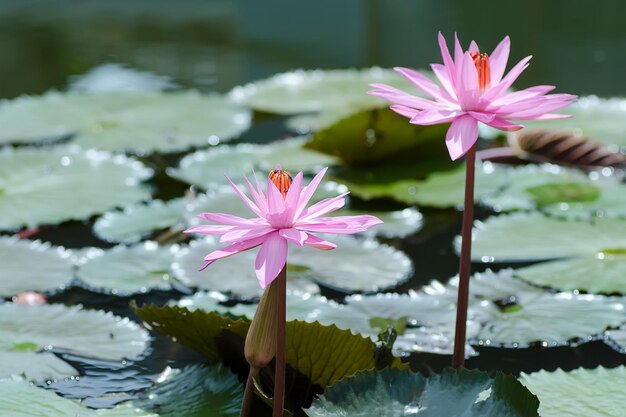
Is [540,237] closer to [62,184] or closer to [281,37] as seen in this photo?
[62,184]

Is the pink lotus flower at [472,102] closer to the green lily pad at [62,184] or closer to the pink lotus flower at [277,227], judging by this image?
the pink lotus flower at [277,227]

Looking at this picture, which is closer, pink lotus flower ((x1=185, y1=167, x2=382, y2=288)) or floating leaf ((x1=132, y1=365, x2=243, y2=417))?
pink lotus flower ((x1=185, y1=167, x2=382, y2=288))

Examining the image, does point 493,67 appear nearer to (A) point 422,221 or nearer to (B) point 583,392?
(B) point 583,392

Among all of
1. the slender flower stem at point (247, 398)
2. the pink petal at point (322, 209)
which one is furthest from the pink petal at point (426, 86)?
the slender flower stem at point (247, 398)

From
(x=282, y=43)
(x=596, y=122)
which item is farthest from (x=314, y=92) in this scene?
(x=282, y=43)

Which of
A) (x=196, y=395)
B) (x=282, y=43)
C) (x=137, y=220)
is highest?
(x=282, y=43)

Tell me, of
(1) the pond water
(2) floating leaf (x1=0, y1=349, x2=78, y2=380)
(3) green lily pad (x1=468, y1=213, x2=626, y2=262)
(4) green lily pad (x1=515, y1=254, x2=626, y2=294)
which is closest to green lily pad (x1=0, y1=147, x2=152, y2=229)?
(1) the pond water

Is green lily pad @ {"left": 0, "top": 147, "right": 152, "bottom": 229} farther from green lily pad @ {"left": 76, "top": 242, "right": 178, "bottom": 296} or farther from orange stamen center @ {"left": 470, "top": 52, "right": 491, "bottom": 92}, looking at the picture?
orange stamen center @ {"left": 470, "top": 52, "right": 491, "bottom": 92}
